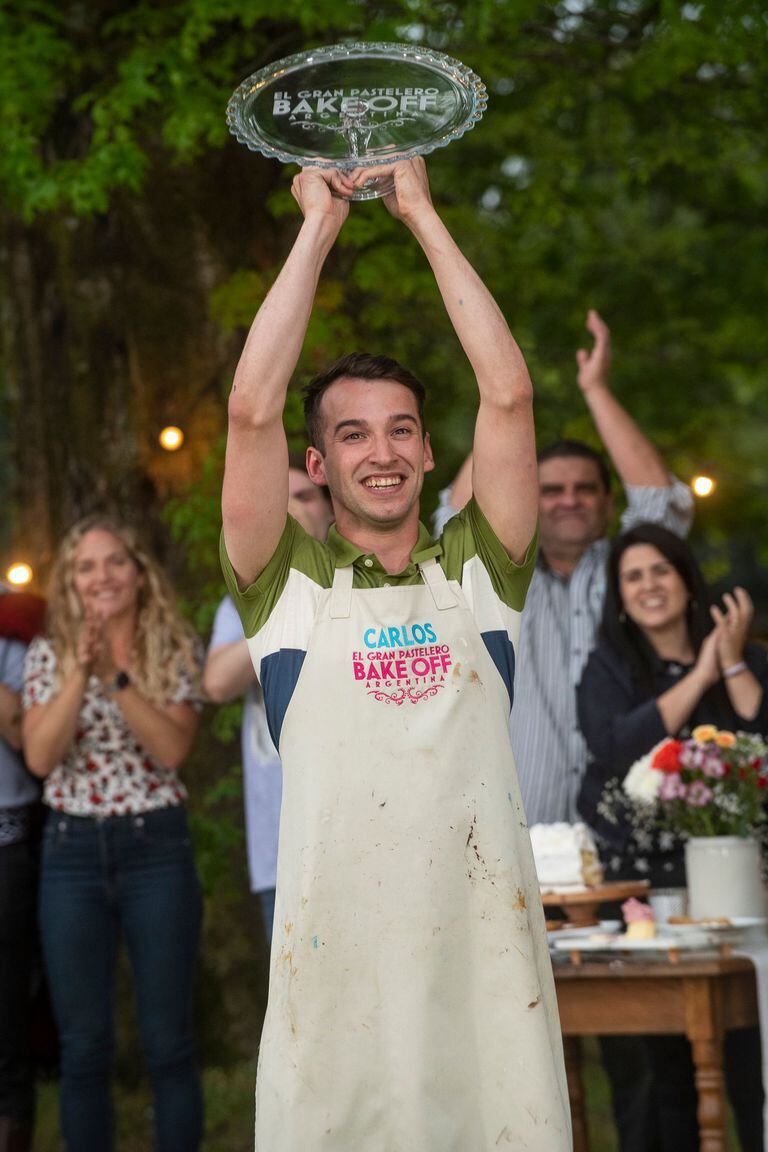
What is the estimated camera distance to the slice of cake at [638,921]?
391 centimetres

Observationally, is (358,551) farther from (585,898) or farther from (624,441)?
(624,441)

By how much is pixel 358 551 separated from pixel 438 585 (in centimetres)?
18

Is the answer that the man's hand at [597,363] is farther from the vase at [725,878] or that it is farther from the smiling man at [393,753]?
the smiling man at [393,753]

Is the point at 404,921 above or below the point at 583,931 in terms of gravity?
above

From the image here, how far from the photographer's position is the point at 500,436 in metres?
2.76

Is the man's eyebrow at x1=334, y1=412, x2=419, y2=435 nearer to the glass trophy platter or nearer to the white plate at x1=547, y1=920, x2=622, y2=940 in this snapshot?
the glass trophy platter

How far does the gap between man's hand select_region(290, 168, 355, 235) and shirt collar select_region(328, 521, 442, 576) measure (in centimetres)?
59

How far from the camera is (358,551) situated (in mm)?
2811

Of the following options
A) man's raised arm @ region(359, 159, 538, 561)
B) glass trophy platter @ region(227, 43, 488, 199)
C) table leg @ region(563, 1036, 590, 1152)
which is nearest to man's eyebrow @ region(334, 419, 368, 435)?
man's raised arm @ region(359, 159, 538, 561)

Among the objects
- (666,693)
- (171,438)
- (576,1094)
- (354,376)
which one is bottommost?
(576,1094)

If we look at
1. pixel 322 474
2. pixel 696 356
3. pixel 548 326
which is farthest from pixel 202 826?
pixel 696 356

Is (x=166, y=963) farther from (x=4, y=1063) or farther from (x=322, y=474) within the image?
(x=322, y=474)

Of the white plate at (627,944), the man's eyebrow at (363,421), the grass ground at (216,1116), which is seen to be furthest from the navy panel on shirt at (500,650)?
the grass ground at (216,1116)

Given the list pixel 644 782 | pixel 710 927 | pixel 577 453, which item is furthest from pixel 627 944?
pixel 577 453
